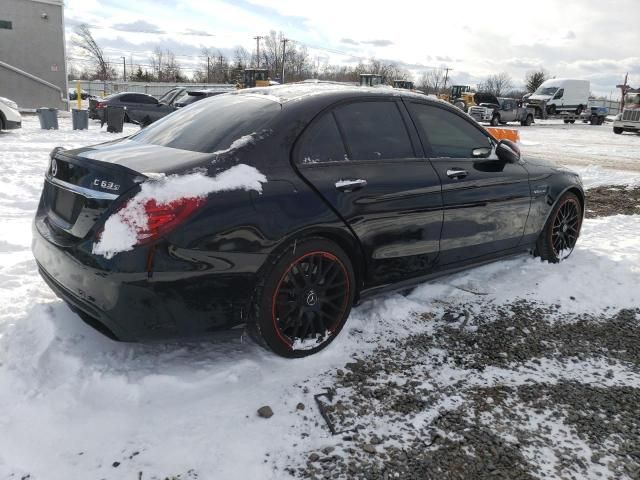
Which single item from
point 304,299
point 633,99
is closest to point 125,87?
point 633,99

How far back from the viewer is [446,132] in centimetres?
392

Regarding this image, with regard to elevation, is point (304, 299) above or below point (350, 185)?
below

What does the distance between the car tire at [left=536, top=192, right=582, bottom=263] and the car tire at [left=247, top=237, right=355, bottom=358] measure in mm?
2548

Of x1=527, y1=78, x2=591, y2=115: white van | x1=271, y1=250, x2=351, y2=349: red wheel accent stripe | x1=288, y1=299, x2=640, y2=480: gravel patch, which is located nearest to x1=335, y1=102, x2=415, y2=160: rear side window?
x1=271, y1=250, x2=351, y2=349: red wheel accent stripe

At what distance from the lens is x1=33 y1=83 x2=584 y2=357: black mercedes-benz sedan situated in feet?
8.16

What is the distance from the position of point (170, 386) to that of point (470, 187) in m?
2.60

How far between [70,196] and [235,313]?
1.13 metres

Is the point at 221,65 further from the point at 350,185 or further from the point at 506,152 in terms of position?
the point at 350,185

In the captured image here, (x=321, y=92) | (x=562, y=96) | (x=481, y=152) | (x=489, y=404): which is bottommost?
(x=489, y=404)

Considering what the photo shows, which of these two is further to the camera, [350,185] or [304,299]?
[350,185]

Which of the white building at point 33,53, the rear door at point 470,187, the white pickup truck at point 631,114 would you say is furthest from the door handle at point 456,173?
the white building at point 33,53

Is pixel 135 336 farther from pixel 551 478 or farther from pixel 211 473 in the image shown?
pixel 551 478

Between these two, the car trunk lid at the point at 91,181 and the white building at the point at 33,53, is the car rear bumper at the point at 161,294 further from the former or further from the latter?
the white building at the point at 33,53

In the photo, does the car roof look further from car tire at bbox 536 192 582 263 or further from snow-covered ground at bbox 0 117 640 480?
car tire at bbox 536 192 582 263
